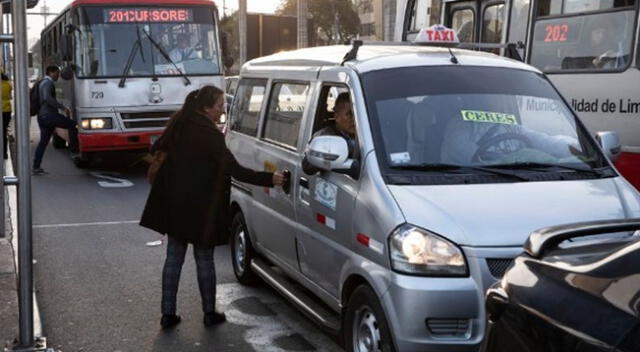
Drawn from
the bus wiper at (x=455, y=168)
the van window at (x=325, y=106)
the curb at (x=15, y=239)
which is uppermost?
the van window at (x=325, y=106)

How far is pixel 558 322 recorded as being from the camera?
2.58 meters

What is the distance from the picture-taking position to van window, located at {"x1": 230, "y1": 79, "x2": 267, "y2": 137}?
23.3 feet

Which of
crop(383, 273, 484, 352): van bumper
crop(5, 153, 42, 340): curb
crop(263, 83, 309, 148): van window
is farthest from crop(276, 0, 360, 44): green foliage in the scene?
crop(383, 273, 484, 352): van bumper

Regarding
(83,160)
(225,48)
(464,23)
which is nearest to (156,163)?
(464,23)

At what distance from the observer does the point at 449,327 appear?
14.3 ft

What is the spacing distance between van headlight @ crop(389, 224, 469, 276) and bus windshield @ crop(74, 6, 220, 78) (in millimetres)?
10883

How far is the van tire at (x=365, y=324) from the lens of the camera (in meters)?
4.48

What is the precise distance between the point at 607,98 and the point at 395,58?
3655mm

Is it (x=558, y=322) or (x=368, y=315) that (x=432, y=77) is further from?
(x=558, y=322)

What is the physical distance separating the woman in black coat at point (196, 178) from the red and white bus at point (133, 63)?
8770 mm

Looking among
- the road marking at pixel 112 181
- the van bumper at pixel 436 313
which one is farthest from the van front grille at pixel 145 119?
the van bumper at pixel 436 313

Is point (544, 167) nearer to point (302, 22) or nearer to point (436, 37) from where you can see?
point (436, 37)

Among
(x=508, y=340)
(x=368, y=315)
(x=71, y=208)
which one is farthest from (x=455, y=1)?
(x=508, y=340)

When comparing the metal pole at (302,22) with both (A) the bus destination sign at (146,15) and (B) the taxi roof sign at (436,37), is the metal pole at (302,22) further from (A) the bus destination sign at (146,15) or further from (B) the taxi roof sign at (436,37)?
(B) the taxi roof sign at (436,37)
